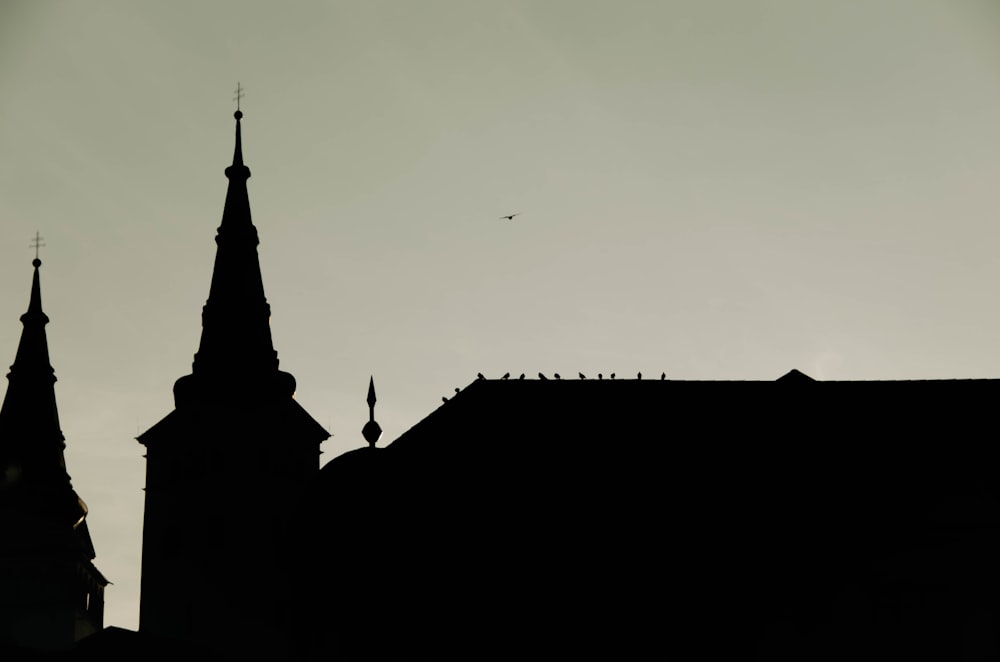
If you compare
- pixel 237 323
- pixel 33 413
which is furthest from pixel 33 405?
pixel 237 323

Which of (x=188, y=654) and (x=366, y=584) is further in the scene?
(x=188, y=654)

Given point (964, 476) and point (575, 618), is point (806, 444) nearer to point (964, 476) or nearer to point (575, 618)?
point (964, 476)

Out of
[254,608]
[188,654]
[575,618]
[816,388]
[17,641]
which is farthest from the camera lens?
[17,641]

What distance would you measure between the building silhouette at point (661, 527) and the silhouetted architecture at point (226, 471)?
105 ft

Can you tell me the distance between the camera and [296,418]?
89062 millimetres

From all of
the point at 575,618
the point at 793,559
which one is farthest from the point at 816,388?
the point at 575,618

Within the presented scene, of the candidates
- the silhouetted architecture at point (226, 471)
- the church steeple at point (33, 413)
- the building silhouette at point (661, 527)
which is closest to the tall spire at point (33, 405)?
the church steeple at point (33, 413)

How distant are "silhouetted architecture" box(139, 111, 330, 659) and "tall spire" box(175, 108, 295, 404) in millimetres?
49

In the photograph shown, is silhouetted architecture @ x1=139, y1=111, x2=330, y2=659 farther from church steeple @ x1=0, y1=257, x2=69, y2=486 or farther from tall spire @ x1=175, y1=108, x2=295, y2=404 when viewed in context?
church steeple @ x1=0, y1=257, x2=69, y2=486

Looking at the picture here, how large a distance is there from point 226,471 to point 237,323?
7.31 meters

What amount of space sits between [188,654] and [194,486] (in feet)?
34.7

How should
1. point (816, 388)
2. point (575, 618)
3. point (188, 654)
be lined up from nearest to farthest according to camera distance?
point (575, 618) < point (816, 388) < point (188, 654)

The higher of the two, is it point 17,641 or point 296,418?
point 296,418

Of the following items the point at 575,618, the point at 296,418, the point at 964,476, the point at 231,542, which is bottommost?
the point at 575,618
